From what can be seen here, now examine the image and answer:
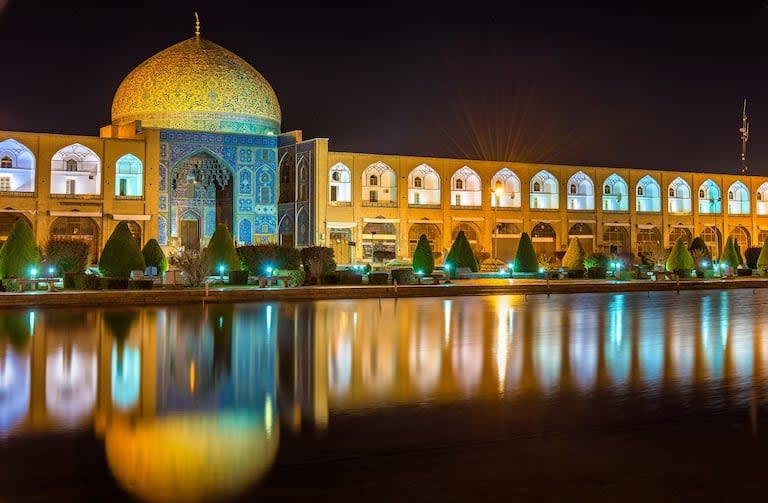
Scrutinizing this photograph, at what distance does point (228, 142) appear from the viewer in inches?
1116

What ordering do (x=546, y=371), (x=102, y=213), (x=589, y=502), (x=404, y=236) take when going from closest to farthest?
(x=589, y=502) → (x=546, y=371) → (x=102, y=213) → (x=404, y=236)

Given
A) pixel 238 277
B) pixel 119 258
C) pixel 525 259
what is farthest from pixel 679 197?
pixel 119 258

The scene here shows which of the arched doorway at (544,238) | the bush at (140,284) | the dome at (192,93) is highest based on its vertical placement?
the dome at (192,93)

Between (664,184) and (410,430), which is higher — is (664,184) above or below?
above

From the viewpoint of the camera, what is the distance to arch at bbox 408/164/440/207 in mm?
31188

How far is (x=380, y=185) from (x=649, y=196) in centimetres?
1133

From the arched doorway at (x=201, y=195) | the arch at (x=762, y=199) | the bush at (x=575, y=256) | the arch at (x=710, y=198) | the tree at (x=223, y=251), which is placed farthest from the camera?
the arch at (x=762, y=199)

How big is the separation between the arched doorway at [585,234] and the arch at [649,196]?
8.21 ft

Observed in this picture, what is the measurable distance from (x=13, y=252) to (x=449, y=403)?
542 inches

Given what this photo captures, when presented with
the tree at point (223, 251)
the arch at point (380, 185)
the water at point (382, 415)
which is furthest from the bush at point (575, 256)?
the water at point (382, 415)

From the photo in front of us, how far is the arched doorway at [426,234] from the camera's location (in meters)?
31.0

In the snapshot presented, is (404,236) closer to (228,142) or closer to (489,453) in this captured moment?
(228,142)

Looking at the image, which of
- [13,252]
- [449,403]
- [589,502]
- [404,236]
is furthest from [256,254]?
[589,502]

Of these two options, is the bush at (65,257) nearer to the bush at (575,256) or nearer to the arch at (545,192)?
the bush at (575,256)
